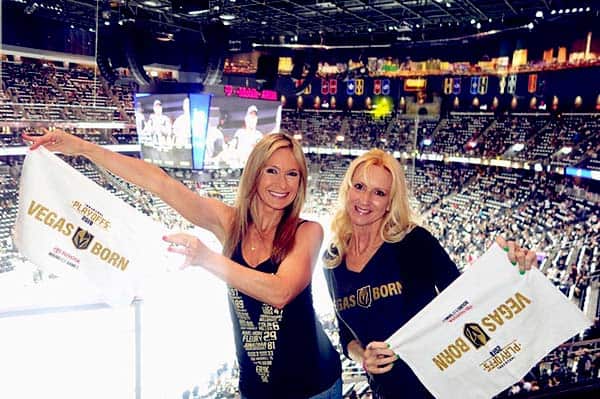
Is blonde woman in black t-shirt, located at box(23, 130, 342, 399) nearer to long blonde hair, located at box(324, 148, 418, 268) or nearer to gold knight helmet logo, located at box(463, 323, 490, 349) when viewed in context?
long blonde hair, located at box(324, 148, 418, 268)

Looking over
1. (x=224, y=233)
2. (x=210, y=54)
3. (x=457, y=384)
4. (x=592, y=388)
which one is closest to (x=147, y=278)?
(x=224, y=233)

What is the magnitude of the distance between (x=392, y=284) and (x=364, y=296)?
0.10 m

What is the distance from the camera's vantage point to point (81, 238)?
1722 millimetres

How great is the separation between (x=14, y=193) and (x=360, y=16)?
935 cm

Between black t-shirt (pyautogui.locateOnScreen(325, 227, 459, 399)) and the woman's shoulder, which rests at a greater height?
the woman's shoulder

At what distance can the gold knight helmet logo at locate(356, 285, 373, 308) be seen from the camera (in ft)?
5.02

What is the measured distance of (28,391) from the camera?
172 centimetres

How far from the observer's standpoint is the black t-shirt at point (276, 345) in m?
1.35

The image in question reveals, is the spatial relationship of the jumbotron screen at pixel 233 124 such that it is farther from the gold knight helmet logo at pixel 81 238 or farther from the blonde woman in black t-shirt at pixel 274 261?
the blonde woman in black t-shirt at pixel 274 261

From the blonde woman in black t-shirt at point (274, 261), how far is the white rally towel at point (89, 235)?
288 millimetres

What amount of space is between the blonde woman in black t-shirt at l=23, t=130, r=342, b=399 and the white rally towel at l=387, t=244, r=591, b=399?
1.01 ft

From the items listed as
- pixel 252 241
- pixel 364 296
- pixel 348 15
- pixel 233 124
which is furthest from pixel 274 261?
pixel 348 15

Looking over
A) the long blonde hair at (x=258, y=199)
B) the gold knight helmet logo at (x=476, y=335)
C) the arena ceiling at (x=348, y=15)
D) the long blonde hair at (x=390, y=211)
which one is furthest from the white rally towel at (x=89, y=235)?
the arena ceiling at (x=348, y=15)

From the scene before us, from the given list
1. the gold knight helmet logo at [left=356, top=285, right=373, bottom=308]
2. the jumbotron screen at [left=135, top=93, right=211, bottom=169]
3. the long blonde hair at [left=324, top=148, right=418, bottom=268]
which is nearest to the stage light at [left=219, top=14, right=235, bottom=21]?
the jumbotron screen at [left=135, top=93, right=211, bottom=169]
